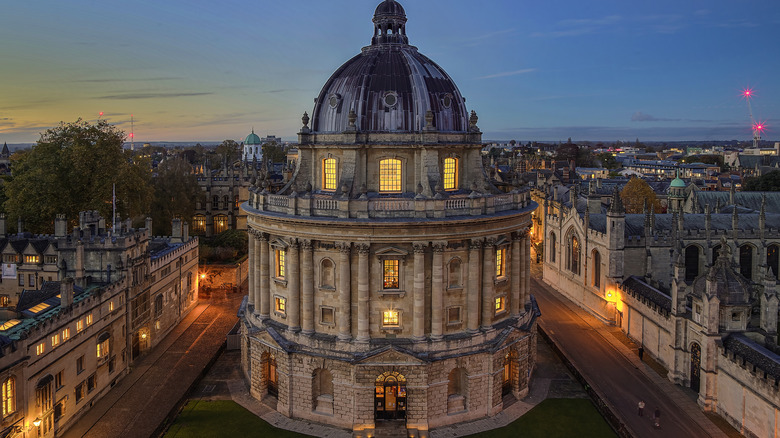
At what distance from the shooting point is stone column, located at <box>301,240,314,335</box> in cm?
4000

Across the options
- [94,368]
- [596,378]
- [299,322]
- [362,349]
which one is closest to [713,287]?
[596,378]

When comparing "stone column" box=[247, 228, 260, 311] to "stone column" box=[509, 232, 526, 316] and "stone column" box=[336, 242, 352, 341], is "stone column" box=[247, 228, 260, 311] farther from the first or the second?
"stone column" box=[509, 232, 526, 316]

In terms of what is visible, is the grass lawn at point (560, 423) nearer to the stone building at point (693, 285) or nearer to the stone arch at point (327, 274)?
the stone building at point (693, 285)

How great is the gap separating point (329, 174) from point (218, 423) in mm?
19096

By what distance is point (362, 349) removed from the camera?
39156mm

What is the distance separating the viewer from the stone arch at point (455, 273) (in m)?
40.3

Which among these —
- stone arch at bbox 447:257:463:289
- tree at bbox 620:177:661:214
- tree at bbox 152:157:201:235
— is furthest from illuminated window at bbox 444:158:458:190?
tree at bbox 620:177:661:214

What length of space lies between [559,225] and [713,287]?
3332 centimetres

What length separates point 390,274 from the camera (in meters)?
39.7

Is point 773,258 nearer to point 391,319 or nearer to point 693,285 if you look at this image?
point 693,285

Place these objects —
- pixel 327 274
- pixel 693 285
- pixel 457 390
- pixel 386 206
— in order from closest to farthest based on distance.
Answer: pixel 386 206 → pixel 327 274 → pixel 457 390 → pixel 693 285

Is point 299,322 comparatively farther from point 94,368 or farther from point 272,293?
point 94,368

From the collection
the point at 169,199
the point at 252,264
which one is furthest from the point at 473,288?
the point at 169,199

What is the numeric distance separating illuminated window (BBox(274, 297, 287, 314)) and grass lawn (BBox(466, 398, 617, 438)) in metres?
16.4
